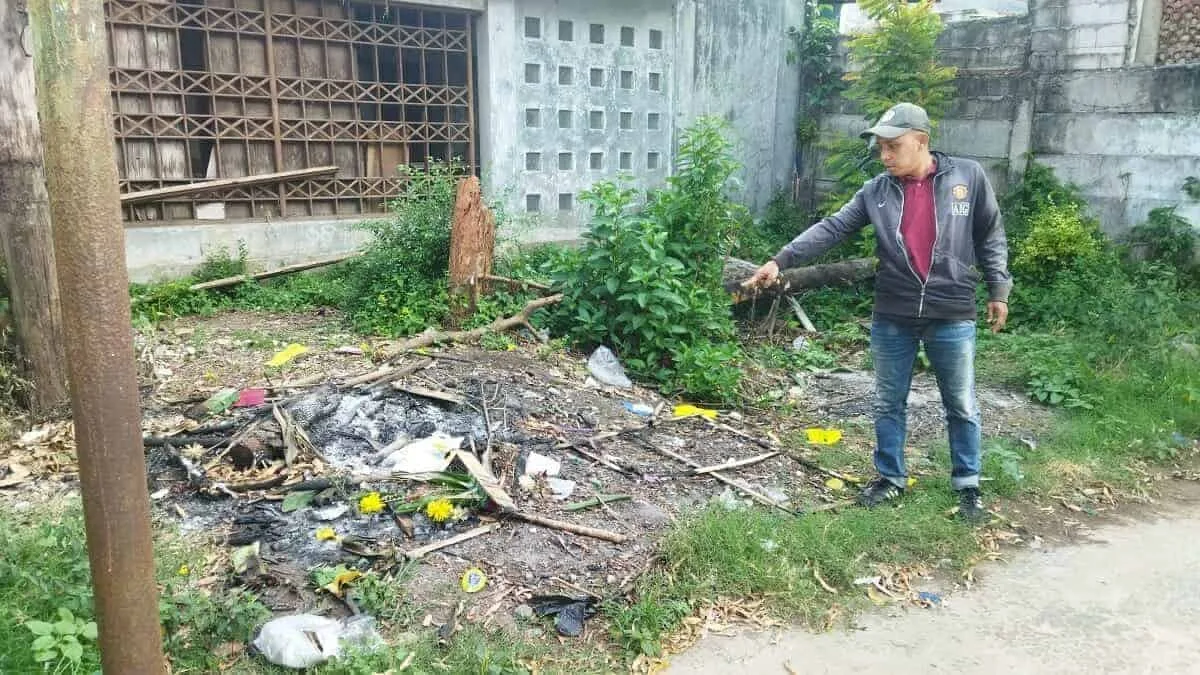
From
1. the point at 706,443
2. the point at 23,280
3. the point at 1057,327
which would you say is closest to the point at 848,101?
the point at 1057,327

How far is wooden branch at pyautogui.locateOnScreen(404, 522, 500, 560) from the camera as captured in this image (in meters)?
3.75

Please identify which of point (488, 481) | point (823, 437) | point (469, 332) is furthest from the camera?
point (469, 332)

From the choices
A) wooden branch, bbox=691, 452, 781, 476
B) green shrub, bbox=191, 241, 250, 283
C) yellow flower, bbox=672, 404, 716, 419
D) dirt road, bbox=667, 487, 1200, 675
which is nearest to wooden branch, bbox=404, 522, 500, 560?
dirt road, bbox=667, 487, 1200, 675

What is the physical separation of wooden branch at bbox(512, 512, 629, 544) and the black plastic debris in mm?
493

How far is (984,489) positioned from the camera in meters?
4.84

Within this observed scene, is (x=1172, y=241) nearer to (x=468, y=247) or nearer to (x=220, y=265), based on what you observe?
(x=468, y=247)

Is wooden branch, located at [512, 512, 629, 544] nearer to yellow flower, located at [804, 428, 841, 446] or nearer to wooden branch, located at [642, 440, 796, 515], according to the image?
wooden branch, located at [642, 440, 796, 515]

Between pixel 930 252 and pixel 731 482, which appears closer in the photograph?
pixel 930 252

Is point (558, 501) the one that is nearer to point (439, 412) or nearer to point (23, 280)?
point (439, 412)

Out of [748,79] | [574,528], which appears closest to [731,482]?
[574,528]

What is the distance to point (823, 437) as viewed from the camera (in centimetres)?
564

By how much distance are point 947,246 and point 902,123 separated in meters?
0.63

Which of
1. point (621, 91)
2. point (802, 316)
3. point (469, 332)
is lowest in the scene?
point (802, 316)

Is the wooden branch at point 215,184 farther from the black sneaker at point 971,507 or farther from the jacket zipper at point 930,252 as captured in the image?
the black sneaker at point 971,507
